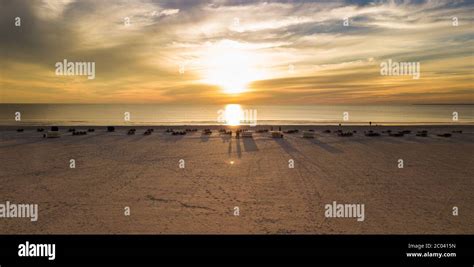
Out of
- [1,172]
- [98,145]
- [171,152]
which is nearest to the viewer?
[1,172]

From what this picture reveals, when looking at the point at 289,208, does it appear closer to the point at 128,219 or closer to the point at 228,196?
the point at 228,196

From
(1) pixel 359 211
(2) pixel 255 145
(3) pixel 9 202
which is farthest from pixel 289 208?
(2) pixel 255 145

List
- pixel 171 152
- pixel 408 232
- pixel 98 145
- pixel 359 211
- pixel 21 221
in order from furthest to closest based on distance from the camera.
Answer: pixel 98 145 → pixel 171 152 → pixel 359 211 → pixel 21 221 → pixel 408 232

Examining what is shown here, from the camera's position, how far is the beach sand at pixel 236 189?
33.0 ft

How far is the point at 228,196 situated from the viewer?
1312 centimetres

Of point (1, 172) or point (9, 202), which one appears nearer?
point (9, 202)

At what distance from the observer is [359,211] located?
37.1 feet

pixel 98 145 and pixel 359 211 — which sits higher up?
pixel 98 145

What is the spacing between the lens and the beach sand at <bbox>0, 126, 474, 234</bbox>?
10047mm

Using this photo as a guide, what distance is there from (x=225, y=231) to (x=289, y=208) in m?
3.05

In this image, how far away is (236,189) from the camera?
1421cm

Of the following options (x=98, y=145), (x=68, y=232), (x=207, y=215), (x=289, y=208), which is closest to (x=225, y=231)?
(x=207, y=215)

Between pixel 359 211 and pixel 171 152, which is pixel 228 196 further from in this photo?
pixel 171 152

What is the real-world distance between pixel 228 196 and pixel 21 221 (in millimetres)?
7231
